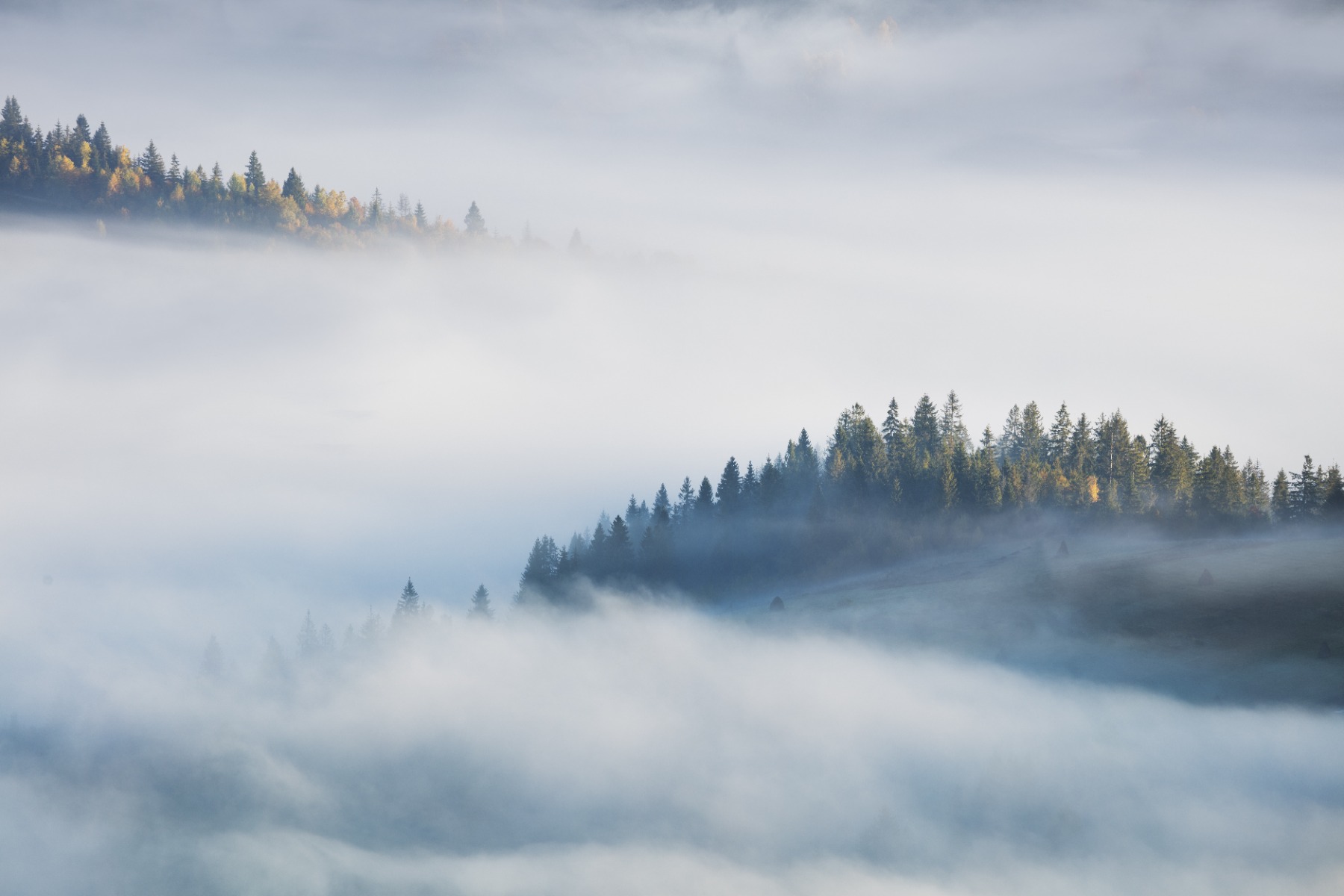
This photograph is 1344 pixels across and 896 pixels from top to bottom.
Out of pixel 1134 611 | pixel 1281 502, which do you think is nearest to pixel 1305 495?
pixel 1281 502

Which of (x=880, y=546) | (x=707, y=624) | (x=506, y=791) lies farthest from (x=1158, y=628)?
(x=506, y=791)

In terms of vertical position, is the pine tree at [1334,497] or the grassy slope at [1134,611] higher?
the pine tree at [1334,497]

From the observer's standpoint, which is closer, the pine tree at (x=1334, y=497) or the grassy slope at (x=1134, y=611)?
the grassy slope at (x=1134, y=611)

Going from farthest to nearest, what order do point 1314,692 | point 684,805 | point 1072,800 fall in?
point 684,805, point 1072,800, point 1314,692

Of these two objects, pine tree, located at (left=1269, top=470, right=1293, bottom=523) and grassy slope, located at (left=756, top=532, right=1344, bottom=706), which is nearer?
grassy slope, located at (left=756, top=532, right=1344, bottom=706)

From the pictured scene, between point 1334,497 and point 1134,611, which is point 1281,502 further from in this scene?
point 1134,611

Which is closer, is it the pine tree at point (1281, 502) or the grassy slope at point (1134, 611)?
the grassy slope at point (1134, 611)

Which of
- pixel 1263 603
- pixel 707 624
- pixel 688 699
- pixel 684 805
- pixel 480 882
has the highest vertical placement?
pixel 1263 603

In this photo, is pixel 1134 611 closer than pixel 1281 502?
Yes

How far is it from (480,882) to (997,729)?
81.3 meters

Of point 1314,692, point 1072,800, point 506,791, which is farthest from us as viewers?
point 506,791

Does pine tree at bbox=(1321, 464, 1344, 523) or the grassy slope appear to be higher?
pine tree at bbox=(1321, 464, 1344, 523)

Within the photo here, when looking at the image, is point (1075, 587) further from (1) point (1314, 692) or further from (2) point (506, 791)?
(2) point (506, 791)

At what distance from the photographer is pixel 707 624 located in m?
183
